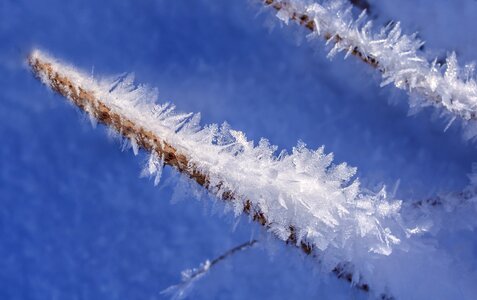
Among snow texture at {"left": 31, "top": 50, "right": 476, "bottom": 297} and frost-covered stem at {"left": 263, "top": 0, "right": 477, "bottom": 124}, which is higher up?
frost-covered stem at {"left": 263, "top": 0, "right": 477, "bottom": 124}

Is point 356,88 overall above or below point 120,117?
above

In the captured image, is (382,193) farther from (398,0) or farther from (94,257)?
(94,257)

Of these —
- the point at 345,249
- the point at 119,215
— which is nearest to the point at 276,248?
the point at 345,249

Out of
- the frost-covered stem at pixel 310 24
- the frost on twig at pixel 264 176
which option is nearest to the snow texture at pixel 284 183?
the frost on twig at pixel 264 176

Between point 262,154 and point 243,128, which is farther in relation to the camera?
point 243,128

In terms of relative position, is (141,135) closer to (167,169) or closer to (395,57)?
(167,169)

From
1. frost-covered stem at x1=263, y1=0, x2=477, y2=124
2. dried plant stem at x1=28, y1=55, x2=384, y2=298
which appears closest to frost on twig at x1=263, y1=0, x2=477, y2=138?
frost-covered stem at x1=263, y1=0, x2=477, y2=124

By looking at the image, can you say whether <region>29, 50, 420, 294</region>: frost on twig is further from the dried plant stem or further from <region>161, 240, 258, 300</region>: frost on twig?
<region>161, 240, 258, 300</region>: frost on twig

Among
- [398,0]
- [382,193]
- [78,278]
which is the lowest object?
[78,278]
